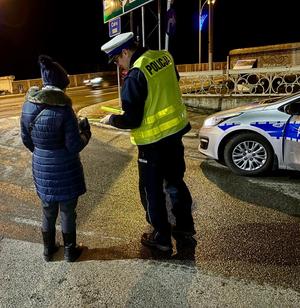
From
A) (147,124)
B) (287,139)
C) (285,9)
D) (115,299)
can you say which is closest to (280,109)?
(287,139)

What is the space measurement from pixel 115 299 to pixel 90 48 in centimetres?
7269

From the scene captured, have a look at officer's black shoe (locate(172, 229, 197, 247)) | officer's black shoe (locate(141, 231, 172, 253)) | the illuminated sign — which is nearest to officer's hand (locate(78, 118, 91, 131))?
officer's black shoe (locate(141, 231, 172, 253))

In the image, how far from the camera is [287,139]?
5023mm

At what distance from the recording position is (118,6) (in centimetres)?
1047

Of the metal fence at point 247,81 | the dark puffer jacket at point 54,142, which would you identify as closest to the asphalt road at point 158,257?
the dark puffer jacket at point 54,142

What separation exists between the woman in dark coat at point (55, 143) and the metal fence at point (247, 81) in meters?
7.95

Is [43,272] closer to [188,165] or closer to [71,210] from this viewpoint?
[71,210]

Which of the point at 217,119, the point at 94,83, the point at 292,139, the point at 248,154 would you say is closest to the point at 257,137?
the point at 248,154

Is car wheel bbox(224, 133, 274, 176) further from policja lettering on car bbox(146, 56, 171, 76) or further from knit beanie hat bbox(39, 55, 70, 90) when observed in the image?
knit beanie hat bbox(39, 55, 70, 90)

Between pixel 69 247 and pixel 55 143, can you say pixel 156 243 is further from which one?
pixel 55 143

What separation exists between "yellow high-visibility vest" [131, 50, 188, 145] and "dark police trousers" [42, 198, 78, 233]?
0.80m

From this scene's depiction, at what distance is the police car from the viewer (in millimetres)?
5035

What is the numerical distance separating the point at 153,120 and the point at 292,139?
260 cm

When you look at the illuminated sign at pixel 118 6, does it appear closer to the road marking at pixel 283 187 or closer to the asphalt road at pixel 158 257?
the asphalt road at pixel 158 257
